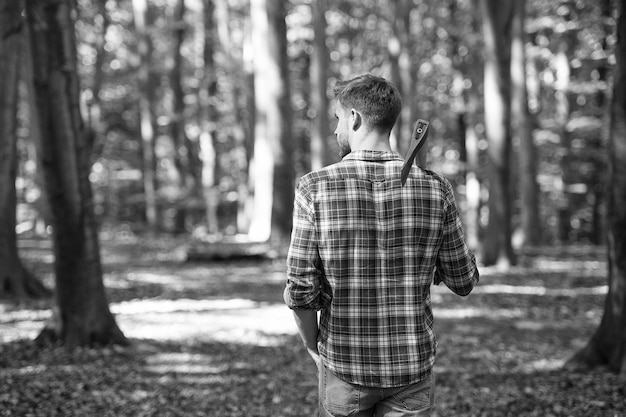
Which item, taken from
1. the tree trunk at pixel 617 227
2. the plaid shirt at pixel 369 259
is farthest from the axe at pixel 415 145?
the tree trunk at pixel 617 227

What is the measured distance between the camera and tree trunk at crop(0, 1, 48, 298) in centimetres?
952

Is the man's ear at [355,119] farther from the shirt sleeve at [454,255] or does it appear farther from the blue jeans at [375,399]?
the blue jeans at [375,399]

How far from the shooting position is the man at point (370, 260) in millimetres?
2615

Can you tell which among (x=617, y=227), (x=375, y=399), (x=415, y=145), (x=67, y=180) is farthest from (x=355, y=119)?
(x=67, y=180)

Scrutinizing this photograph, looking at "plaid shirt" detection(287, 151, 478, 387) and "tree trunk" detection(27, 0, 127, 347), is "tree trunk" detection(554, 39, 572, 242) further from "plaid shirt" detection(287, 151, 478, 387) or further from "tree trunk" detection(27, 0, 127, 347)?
"plaid shirt" detection(287, 151, 478, 387)

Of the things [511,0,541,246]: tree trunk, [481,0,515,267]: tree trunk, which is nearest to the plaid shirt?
[481,0,515,267]: tree trunk

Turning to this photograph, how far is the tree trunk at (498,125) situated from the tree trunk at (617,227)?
8304mm

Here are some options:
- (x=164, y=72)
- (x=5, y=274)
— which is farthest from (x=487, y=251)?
(x=164, y=72)

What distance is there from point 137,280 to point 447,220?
11.3 m

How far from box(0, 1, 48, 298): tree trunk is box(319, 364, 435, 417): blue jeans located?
7939 mm

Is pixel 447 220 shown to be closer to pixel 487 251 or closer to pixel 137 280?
pixel 137 280

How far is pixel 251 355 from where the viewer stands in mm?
7945

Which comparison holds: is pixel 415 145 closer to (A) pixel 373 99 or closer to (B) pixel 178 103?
(A) pixel 373 99

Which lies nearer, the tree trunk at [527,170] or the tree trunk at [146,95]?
the tree trunk at [527,170]
